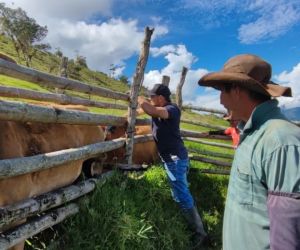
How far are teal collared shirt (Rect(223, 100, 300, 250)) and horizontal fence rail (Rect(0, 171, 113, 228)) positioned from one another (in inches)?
65.5

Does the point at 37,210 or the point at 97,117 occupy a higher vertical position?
the point at 97,117

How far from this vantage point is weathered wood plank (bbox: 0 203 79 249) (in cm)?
312

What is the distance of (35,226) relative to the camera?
3508mm

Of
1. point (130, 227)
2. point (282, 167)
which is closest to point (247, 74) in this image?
point (282, 167)

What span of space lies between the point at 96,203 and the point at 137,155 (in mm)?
2656

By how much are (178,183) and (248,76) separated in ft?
11.8

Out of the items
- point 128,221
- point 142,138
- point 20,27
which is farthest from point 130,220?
point 20,27

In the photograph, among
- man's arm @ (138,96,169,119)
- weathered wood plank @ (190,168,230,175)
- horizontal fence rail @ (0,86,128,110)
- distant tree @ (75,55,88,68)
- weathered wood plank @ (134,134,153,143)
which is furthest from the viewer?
distant tree @ (75,55,88,68)

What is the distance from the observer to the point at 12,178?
3348 mm

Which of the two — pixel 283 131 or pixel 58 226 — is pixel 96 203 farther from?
pixel 283 131

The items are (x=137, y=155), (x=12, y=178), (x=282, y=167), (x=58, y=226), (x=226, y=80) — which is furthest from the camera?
(x=137, y=155)

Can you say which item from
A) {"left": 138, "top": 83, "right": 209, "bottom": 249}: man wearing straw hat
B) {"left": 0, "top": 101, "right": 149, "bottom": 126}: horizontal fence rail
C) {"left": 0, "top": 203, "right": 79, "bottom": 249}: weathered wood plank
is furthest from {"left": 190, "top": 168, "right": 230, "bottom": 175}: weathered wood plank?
{"left": 0, "top": 203, "right": 79, "bottom": 249}: weathered wood plank

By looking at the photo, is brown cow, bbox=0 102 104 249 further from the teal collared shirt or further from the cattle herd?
the teal collared shirt

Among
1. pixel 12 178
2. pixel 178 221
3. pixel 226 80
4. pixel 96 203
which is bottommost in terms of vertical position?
pixel 178 221
